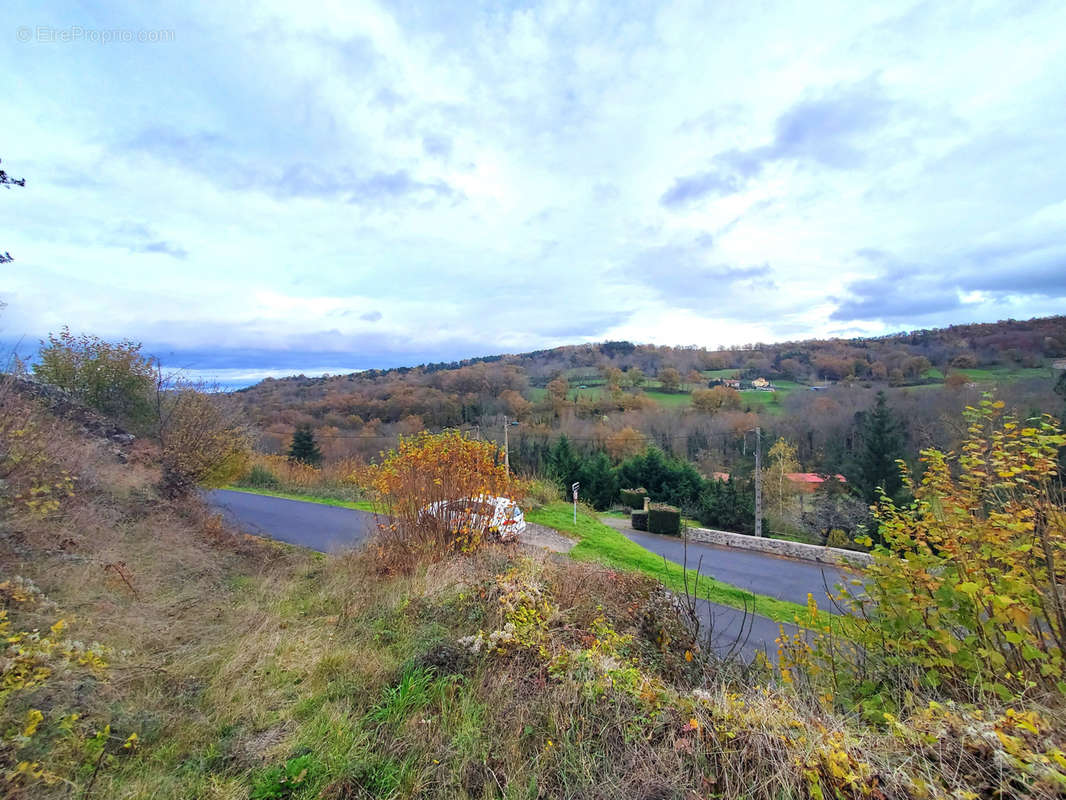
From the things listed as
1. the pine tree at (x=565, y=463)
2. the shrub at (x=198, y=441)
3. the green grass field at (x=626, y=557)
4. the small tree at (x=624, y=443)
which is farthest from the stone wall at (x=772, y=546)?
the small tree at (x=624, y=443)

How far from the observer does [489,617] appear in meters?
4.63

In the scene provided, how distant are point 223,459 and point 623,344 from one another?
72.0 m

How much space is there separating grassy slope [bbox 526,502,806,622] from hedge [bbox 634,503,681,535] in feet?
19.5

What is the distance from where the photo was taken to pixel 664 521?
2145cm

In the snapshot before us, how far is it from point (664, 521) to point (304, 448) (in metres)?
→ 25.2

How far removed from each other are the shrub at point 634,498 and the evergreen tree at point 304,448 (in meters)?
21.5

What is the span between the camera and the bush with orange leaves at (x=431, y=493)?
22.9 feet

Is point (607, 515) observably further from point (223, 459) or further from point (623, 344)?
point (623, 344)

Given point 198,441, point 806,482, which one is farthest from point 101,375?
point 806,482

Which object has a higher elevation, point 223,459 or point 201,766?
point 223,459

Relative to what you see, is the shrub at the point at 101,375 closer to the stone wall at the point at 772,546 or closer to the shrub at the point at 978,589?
the shrub at the point at 978,589

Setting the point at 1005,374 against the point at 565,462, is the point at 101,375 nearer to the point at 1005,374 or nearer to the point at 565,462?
the point at 565,462

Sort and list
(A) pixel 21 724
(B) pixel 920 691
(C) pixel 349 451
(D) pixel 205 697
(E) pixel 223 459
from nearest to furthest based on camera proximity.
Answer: (A) pixel 21 724 → (B) pixel 920 691 → (D) pixel 205 697 → (E) pixel 223 459 → (C) pixel 349 451

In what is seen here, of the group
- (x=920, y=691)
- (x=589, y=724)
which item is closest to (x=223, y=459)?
(x=589, y=724)
